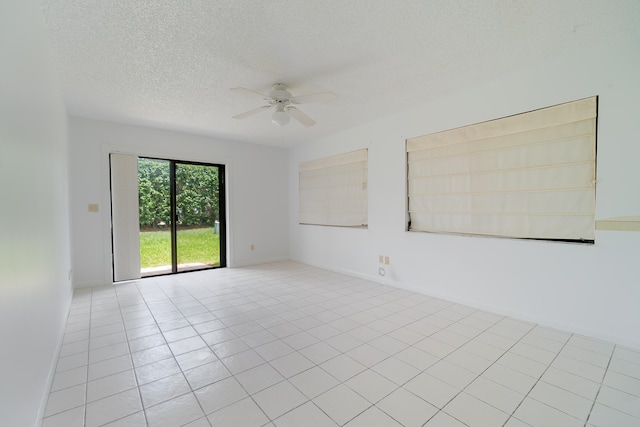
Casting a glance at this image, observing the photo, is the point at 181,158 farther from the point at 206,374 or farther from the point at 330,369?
the point at 330,369

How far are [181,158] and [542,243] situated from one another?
516cm

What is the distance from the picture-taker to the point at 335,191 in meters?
4.94

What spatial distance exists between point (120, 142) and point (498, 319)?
557cm

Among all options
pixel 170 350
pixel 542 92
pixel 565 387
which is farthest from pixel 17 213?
Result: pixel 542 92

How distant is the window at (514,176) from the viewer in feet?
8.04

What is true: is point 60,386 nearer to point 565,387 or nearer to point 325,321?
point 325,321

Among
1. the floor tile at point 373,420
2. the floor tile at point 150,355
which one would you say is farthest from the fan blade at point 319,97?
the floor tile at point 150,355

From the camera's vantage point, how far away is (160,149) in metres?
4.56

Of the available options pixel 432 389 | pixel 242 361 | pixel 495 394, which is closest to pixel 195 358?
pixel 242 361

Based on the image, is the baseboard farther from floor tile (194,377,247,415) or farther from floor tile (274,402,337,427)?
floor tile (274,402,337,427)

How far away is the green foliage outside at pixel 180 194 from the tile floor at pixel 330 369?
172cm

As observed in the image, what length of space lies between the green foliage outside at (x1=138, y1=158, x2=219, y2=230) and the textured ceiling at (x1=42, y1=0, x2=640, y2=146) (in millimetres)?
1466

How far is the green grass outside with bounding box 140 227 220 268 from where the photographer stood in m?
4.67

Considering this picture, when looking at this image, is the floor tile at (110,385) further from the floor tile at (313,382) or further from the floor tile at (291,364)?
the floor tile at (313,382)
